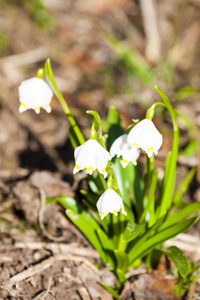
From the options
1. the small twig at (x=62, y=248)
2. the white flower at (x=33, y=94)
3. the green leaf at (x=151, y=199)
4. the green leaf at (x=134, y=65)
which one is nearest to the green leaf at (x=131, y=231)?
the green leaf at (x=151, y=199)

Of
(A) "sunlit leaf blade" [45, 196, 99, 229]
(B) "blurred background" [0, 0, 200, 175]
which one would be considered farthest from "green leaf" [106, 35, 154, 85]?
(A) "sunlit leaf blade" [45, 196, 99, 229]

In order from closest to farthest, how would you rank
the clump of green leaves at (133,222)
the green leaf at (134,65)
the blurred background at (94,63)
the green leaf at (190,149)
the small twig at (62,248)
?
the clump of green leaves at (133,222) < the small twig at (62,248) < the green leaf at (190,149) < the blurred background at (94,63) < the green leaf at (134,65)

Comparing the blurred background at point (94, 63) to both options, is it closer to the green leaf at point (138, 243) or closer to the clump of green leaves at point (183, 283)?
the clump of green leaves at point (183, 283)

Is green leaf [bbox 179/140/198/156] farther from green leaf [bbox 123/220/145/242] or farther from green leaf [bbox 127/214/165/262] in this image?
green leaf [bbox 123/220/145/242]

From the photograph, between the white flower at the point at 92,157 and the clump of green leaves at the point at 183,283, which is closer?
the white flower at the point at 92,157

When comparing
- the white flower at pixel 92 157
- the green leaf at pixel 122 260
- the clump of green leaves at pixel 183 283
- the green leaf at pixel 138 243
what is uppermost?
the white flower at pixel 92 157

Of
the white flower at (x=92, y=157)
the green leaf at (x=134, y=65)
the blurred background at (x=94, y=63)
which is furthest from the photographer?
the green leaf at (x=134, y=65)

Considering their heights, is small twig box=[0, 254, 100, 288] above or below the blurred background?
below
